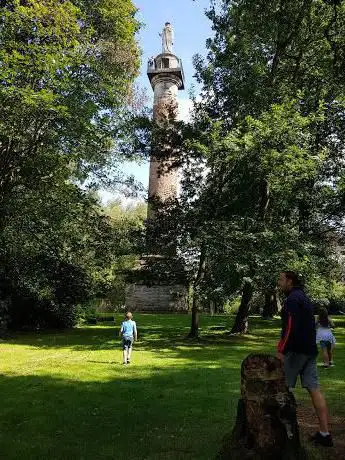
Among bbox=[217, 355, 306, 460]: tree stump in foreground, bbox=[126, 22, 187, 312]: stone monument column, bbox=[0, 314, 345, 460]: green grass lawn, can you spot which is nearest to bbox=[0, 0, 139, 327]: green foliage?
bbox=[126, 22, 187, 312]: stone monument column

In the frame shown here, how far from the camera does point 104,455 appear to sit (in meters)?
5.81

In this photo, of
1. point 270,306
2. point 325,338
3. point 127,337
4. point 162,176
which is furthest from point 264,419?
point 162,176

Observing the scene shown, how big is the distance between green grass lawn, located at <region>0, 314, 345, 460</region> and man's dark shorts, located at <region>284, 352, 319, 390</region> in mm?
1398

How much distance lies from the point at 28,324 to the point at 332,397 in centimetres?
1852

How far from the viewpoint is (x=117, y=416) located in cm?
764

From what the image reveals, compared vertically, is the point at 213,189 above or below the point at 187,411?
above

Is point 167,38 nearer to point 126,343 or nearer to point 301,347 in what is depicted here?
point 126,343

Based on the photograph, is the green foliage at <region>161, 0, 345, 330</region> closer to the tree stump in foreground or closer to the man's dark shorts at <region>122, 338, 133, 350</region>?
the man's dark shorts at <region>122, 338, 133, 350</region>

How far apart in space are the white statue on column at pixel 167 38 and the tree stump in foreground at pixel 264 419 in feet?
119

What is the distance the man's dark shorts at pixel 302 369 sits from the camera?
227 inches

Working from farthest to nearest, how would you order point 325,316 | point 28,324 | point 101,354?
point 28,324, point 101,354, point 325,316

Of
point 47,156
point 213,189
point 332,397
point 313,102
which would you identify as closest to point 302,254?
point 213,189

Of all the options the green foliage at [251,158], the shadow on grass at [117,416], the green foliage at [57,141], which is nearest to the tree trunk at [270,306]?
the green foliage at [251,158]

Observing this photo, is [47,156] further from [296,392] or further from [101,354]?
[296,392]
